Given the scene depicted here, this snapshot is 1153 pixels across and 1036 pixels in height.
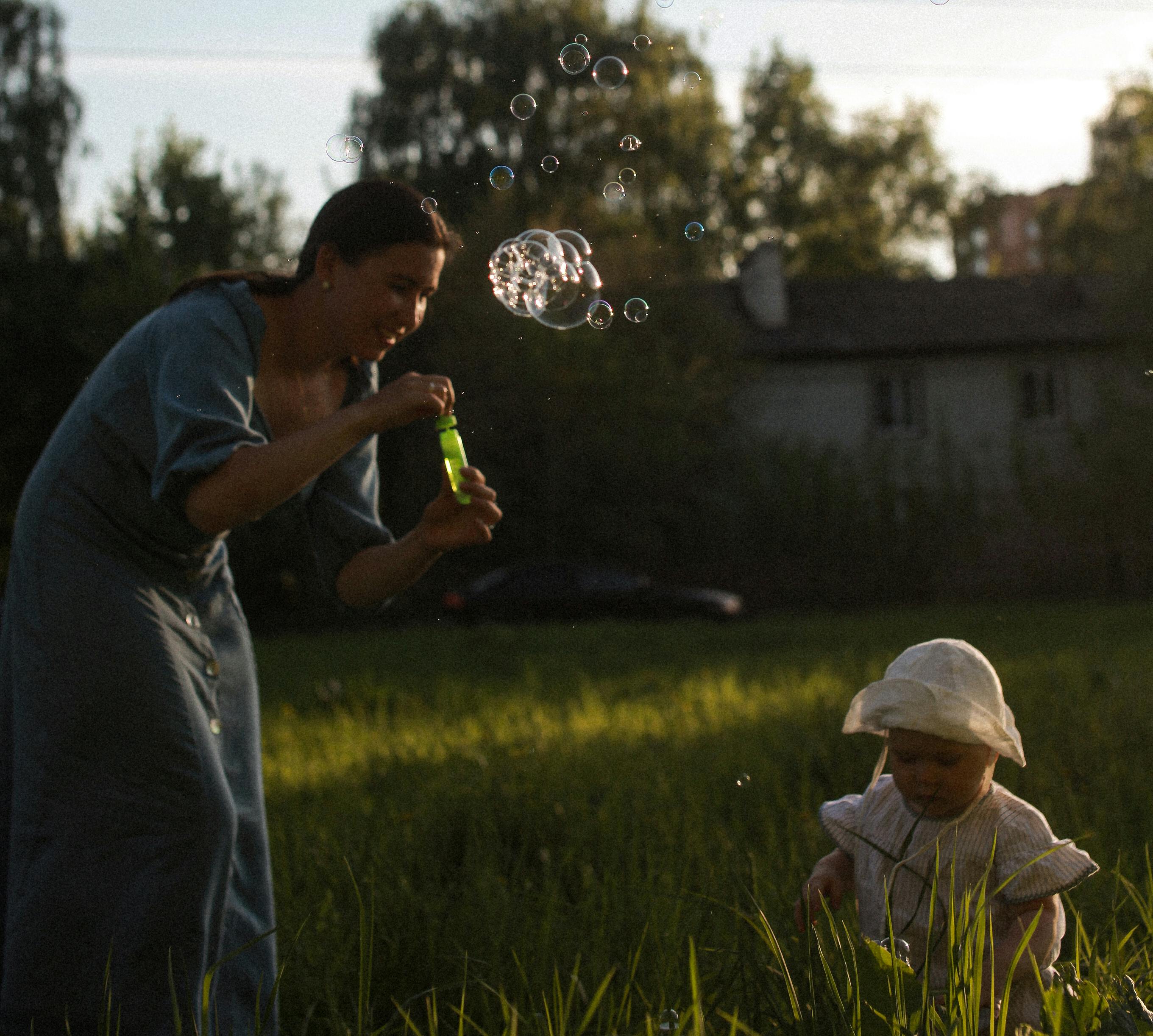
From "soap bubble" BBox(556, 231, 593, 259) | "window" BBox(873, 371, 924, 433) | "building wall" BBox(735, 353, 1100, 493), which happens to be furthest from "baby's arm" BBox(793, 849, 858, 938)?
"window" BBox(873, 371, 924, 433)

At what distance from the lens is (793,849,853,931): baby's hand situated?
2.04 m

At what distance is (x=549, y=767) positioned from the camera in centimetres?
477

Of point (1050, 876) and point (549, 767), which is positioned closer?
point (1050, 876)

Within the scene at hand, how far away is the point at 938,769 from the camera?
6.34 feet

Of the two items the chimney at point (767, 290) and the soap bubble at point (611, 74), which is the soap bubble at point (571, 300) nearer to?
the soap bubble at point (611, 74)

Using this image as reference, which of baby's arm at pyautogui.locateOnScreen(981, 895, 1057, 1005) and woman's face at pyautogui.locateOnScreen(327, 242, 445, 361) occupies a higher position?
woman's face at pyautogui.locateOnScreen(327, 242, 445, 361)

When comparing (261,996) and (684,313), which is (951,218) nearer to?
(684,313)

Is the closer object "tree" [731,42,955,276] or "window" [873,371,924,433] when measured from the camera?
"window" [873,371,924,433]

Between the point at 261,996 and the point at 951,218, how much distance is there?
1666 inches

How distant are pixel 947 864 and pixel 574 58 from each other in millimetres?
2358

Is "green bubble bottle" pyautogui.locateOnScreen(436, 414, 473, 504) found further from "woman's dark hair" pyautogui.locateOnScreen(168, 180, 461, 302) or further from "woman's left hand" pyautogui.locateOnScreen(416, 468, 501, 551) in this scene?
"woman's dark hair" pyautogui.locateOnScreen(168, 180, 461, 302)

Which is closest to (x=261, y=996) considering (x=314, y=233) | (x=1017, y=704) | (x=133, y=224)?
(x=314, y=233)

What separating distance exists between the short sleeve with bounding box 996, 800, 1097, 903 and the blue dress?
126cm

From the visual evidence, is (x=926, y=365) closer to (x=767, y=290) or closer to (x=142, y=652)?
(x=767, y=290)
